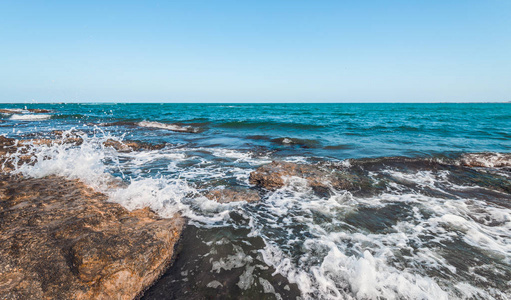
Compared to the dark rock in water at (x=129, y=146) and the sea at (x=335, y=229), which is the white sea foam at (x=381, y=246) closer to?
the sea at (x=335, y=229)

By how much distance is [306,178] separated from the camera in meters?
5.85

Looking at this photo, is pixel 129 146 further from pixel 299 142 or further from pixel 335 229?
pixel 335 229

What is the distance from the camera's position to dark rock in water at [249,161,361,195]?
5.62m

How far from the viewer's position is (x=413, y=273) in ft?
9.29

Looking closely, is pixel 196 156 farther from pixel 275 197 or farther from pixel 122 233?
pixel 122 233

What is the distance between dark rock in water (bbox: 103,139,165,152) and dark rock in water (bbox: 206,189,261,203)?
680 centimetres

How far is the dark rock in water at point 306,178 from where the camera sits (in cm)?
562

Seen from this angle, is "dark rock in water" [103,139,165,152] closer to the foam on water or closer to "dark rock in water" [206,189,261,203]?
the foam on water

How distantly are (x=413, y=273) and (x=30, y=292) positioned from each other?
4229 millimetres

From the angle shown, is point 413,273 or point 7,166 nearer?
point 413,273

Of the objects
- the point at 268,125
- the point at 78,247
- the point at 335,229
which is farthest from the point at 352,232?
the point at 268,125

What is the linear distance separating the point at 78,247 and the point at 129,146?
8.76 metres

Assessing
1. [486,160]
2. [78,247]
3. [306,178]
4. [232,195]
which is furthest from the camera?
[486,160]

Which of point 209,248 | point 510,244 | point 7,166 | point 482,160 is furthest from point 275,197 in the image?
point 482,160
